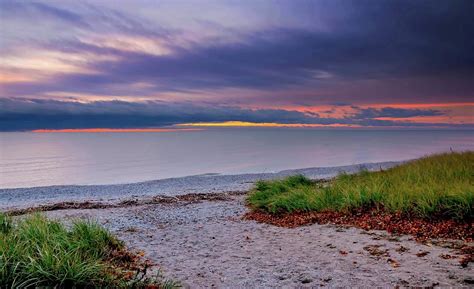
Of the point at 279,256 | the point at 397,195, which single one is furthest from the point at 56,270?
the point at 397,195

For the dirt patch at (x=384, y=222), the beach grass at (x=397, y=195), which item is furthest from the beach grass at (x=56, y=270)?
the beach grass at (x=397, y=195)

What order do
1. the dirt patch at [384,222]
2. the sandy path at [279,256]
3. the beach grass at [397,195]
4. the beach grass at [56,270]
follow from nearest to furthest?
1. the beach grass at [56,270]
2. the sandy path at [279,256]
3. the dirt patch at [384,222]
4. the beach grass at [397,195]

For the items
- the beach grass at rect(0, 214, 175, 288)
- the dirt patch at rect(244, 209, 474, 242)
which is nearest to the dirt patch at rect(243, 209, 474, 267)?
the dirt patch at rect(244, 209, 474, 242)

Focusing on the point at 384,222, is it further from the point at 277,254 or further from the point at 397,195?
the point at 277,254

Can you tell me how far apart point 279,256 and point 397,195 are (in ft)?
11.5

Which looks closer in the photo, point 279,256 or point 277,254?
point 279,256

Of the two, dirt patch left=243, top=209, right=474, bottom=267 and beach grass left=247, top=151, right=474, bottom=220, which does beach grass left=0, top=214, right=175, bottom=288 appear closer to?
dirt patch left=243, top=209, right=474, bottom=267

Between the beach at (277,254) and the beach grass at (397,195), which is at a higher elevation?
the beach grass at (397,195)

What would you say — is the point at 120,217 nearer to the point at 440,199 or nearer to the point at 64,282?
the point at 64,282

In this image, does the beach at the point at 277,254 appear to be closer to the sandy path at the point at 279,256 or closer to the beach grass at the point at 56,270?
the sandy path at the point at 279,256

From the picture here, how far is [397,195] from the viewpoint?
28.0 ft

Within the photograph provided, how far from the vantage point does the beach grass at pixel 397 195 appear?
7.64m

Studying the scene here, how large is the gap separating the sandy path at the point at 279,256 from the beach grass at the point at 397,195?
3.55 ft

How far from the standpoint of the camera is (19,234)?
5.94 meters
